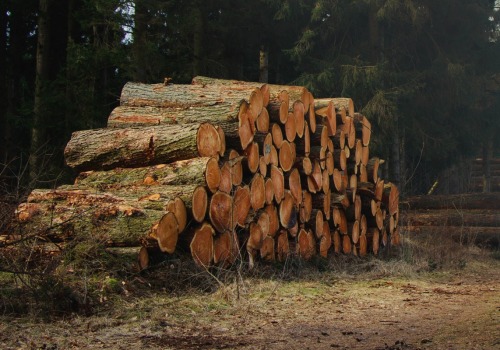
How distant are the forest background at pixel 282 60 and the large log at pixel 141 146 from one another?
740 centimetres

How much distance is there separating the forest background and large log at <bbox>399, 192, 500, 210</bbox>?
1073mm

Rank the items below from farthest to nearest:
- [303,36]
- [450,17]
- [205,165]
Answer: [450,17] < [303,36] < [205,165]

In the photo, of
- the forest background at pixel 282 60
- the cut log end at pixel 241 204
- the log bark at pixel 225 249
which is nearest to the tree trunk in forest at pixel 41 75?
the forest background at pixel 282 60

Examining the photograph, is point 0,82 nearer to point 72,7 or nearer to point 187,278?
point 72,7

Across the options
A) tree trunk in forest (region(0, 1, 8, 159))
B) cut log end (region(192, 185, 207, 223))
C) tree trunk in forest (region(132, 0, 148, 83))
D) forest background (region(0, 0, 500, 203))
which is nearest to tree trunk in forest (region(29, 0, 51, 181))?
forest background (region(0, 0, 500, 203))

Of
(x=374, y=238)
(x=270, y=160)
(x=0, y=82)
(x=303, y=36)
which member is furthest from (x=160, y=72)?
(x=270, y=160)

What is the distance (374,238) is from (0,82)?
13.9m

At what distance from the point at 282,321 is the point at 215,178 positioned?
93.8 inches

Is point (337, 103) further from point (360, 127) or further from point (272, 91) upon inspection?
point (272, 91)

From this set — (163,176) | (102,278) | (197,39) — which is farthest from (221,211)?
(197,39)

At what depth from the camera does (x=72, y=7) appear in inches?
744

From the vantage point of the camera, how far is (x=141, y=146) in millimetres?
8711

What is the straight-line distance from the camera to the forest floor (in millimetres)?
5395

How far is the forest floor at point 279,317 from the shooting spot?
5.39 metres
